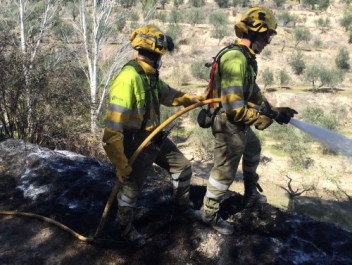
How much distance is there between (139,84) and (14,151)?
11.9 ft

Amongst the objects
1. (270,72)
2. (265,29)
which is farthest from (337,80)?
(265,29)

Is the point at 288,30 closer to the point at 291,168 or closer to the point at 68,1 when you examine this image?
the point at 68,1

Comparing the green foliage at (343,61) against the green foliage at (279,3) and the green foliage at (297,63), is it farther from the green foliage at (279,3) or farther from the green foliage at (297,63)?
the green foliage at (279,3)

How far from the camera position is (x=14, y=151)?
18.9 ft

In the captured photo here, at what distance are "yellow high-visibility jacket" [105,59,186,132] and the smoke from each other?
1389 millimetres

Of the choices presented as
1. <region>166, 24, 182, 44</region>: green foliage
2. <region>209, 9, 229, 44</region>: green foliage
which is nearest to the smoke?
<region>166, 24, 182, 44</region>: green foliage

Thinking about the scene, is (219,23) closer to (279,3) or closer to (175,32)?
(175,32)

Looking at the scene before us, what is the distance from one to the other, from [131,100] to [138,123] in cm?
27

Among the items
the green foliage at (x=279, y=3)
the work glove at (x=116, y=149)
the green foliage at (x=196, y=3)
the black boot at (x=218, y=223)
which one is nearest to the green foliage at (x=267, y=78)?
the green foliage at (x=196, y=3)

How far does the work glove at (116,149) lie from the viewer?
2.89 metres

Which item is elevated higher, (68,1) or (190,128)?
(68,1)

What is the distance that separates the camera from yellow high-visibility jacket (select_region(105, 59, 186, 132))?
9.53 ft

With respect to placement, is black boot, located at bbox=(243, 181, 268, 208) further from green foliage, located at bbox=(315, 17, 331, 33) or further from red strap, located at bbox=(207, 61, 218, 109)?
green foliage, located at bbox=(315, 17, 331, 33)

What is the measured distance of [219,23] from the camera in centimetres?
3609
